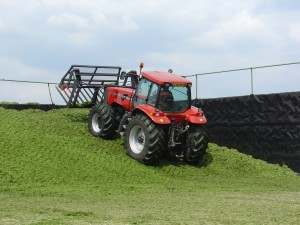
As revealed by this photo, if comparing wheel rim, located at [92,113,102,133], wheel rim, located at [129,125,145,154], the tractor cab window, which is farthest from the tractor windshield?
wheel rim, located at [92,113,102,133]

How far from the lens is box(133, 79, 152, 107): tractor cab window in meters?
13.7

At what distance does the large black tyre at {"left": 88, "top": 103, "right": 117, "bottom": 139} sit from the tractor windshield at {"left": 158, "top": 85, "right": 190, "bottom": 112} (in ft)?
6.05

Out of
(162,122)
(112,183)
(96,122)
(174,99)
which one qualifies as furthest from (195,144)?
(96,122)

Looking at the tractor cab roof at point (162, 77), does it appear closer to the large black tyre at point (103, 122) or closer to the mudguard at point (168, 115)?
the mudguard at point (168, 115)

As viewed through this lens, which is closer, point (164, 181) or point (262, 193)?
point (262, 193)

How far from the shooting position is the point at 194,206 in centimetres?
820

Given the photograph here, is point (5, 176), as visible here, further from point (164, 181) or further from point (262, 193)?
point (262, 193)

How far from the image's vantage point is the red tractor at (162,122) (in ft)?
42.6

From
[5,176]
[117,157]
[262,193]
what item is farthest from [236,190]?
[5,176]

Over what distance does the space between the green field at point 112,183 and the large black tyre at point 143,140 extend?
0.27 metres

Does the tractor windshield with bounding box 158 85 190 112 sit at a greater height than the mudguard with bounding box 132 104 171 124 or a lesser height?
greater

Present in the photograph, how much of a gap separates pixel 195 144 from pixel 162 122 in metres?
1.14

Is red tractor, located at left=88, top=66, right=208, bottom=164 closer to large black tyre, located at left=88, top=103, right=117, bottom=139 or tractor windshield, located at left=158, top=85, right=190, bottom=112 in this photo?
tractor windshield, located at left=158, top=85, right=190, bottom=112

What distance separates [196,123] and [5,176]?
488 centimetres
